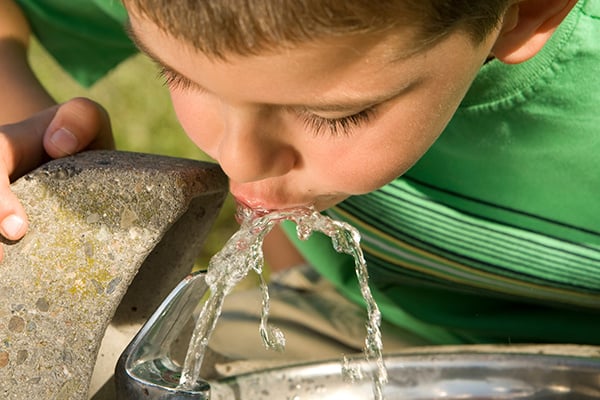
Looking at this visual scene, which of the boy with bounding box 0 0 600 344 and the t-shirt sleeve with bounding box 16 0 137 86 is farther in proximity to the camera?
the t-shirt sleeve with bounding box 16 0 137 86

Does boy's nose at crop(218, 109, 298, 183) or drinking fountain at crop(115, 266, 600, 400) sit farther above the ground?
boy's nose at crop(218, 109, 298, 183)

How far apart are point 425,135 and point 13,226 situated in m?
0.29

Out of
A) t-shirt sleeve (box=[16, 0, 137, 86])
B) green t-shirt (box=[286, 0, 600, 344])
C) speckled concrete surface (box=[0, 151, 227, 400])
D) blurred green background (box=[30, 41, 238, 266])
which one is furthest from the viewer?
blurred green background (box=[30, 41, 238, 266])

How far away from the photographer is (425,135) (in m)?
0.68

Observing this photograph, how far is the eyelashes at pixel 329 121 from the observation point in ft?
2.06

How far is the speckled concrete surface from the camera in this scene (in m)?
0.64

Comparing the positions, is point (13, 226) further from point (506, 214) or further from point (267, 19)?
point (506, 214)

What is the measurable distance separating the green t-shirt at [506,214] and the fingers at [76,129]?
322 mm

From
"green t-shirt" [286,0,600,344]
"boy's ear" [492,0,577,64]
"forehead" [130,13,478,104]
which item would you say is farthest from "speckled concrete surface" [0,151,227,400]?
"green t-shirt" [286,0,600,344]

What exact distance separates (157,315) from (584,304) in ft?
1.89

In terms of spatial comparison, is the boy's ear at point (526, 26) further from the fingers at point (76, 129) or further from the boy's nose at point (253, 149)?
the fingers at point (76, 129)

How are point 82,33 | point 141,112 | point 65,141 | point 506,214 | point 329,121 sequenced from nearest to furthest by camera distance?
point 329,121
point 65,141
point 506,214
point 82,33
point 141,112

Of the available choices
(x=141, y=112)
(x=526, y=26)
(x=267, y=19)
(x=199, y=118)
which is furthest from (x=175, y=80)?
(x=141, y=112)

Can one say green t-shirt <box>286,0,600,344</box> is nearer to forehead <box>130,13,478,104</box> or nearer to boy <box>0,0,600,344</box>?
boy <box>0,0,600,344</box>
